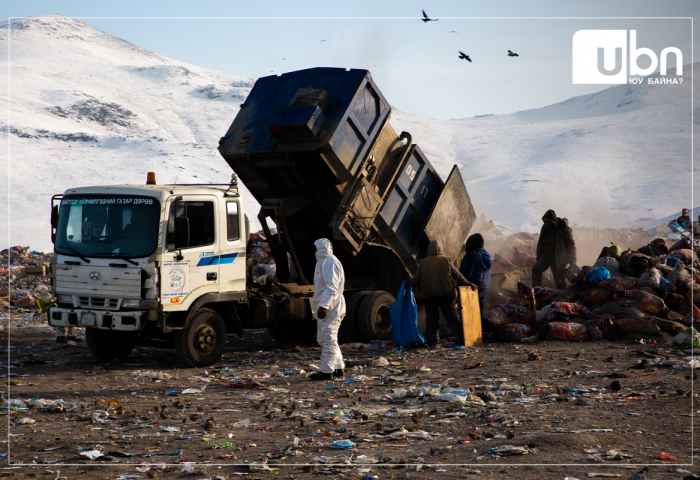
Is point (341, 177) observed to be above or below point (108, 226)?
above

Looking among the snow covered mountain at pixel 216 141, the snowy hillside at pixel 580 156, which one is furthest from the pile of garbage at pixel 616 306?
the snowy hillside at pixel 580 156

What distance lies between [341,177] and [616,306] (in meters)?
4.27

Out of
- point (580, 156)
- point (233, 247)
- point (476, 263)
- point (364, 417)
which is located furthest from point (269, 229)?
point (580, 156)

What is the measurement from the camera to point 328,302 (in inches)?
250

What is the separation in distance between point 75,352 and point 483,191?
2536 cm

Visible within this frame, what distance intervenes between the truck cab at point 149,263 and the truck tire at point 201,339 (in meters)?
0.01

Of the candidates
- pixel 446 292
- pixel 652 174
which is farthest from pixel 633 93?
pixel 446 292

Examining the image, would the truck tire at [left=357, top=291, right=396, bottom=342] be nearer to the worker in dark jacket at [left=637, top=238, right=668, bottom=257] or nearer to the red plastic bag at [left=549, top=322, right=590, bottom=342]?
the red plastic bag at [left=549, top=322, right=590, bottom=342]

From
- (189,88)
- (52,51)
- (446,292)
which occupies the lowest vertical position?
(446,292)

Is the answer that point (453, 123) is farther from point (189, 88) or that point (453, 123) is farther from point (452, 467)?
point (452, 467)

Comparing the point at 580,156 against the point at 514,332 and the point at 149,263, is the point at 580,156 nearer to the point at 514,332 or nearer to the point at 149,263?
the point at 514,332

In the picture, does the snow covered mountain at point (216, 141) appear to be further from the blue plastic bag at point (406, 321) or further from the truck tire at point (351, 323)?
the blue plastic bag at point (406, 321)

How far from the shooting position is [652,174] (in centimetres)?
3142

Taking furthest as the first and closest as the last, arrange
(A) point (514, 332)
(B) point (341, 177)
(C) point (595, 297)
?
(C) point (595, 297)
(A) point (514, 332)
(B) point (341, 177)
